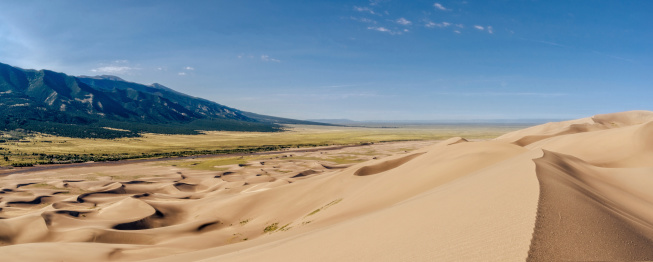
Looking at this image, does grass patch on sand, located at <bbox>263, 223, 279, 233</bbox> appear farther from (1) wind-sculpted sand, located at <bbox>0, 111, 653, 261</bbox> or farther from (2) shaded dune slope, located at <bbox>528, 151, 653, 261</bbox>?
(2) shaded dune slope, located at <bbox>528, 151, 653, 261</bbox>

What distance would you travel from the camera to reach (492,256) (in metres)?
5.06

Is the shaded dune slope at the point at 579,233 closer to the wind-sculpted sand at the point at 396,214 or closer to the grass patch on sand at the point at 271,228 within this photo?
the wind-sculpted sand at the point at 396,214

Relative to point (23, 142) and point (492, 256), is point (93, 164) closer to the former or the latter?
point (23, 142)

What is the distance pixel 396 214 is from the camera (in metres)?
9.73

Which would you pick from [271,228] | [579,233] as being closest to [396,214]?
[579,233]

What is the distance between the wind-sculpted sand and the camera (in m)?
6.00

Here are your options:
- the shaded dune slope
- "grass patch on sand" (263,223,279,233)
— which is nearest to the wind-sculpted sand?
the shaded dune slope

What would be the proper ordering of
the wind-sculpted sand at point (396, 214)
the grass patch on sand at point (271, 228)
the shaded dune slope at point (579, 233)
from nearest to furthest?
the shaded dune slope at point (579, 233) → the wind-sculpted sand at point (396, 214) → the grass patch on sand at point (271, 228)

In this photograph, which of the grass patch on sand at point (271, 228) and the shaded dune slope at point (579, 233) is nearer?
the shaded dune slope at point (579, 233)

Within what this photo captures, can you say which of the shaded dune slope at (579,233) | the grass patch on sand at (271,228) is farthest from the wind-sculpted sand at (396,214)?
the grass patch on sand at (271,228)

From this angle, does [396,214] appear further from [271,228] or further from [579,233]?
[271,228]

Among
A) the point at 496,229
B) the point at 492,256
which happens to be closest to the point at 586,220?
the point at 496,229

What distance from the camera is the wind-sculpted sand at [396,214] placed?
19.7 feet

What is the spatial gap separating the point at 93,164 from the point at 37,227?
2073 inches
